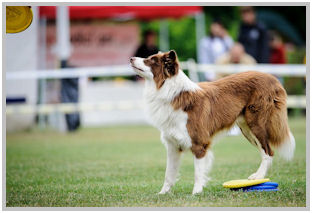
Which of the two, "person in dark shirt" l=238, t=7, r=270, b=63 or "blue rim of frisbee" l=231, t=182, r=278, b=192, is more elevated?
"person in dark shirt" l=238, t=7, r=270, b=63

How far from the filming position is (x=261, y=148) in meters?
6.35

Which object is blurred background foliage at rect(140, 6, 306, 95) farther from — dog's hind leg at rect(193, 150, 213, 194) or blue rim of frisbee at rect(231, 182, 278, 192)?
dog's hind leg at rect(193, 150, 213, 194)

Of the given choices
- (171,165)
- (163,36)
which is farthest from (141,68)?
(163,36)

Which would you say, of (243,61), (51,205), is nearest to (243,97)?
(51,205)

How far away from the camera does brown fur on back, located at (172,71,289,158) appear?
19.6ft

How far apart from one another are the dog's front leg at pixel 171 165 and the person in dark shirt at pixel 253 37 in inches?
324

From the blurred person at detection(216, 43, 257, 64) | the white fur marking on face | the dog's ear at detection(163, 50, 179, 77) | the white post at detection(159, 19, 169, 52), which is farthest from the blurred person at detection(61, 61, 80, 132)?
the dog's ear at detection(163, 50, 179, 77)

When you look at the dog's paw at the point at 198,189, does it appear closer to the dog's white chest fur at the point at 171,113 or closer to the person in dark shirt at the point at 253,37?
the dog's white chest fur at the point at 171,113

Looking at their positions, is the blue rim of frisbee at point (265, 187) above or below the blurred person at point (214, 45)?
below

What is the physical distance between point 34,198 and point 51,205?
1.60 ft

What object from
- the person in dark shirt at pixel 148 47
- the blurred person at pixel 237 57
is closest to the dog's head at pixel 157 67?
the blurred person at pixel 237 57

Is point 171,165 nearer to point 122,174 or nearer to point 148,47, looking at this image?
point 122,174

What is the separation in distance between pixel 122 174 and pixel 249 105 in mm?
2315

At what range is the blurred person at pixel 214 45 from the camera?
13.8 metres
